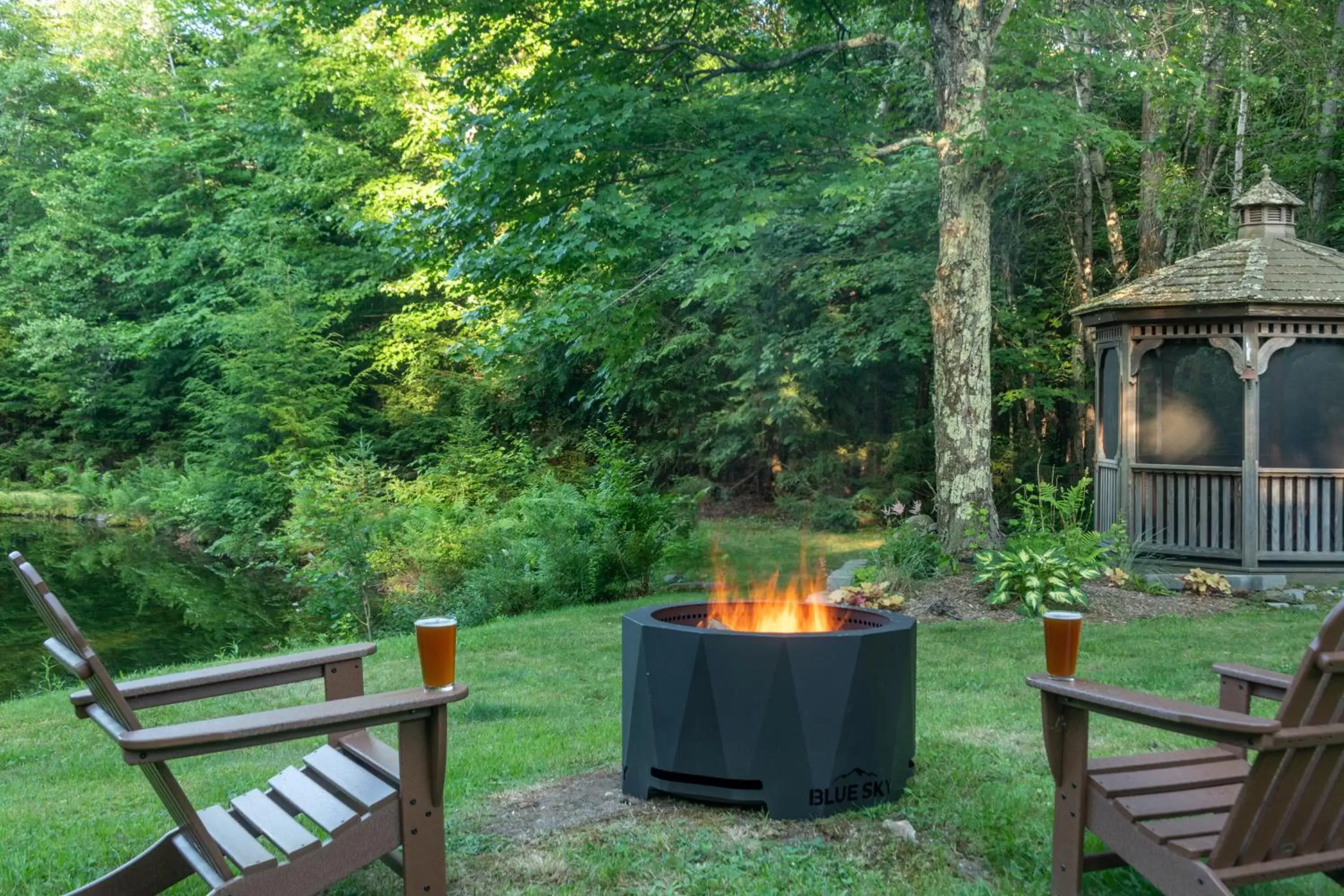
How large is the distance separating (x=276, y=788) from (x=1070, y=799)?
7.16 feet

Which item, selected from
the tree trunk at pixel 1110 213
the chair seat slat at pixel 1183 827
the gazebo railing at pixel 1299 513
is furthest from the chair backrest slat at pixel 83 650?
the tree trunk at pixel 1110 213

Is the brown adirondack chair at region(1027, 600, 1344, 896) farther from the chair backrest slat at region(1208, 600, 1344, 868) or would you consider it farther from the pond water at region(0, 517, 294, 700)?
the pond water at region(0, 517, 294, 700)

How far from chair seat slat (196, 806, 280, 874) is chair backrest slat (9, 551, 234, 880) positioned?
0.14ft

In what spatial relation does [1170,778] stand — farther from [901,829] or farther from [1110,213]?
[1110,213]

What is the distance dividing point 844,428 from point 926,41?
607cm

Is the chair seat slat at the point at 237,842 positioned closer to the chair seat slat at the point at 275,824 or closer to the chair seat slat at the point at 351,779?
the chair seat slat at the point at 275,824

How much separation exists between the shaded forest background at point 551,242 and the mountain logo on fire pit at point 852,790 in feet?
18.1

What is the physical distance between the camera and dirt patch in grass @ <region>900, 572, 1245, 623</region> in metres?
8.33

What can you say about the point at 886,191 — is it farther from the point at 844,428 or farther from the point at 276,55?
the point at 276,55

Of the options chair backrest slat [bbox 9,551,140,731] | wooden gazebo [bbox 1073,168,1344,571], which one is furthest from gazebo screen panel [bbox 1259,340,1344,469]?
chair backrest slat [bbox 9,551,140,731]

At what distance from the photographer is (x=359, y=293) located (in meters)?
21.4

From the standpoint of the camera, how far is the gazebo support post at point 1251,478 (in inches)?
376

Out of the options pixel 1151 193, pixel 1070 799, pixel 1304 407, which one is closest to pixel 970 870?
pixel 1070 799

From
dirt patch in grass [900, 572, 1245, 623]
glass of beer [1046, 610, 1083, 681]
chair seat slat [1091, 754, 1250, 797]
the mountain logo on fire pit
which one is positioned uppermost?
glass of beer [1046, 610, 1083, 681]
